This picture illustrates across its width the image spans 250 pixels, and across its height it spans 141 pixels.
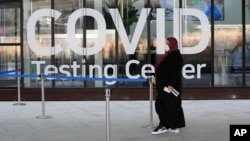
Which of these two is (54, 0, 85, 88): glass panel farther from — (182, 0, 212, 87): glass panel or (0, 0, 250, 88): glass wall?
(182, 0, 212, 87): glass panel

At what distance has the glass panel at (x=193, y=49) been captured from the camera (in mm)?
15789

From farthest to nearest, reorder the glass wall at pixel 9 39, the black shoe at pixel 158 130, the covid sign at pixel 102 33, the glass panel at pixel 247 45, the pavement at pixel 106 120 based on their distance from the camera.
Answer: the glass wall at pixel 9 39, the glass panel at pixel 247 45, the covid sign at pixel 102 33, the black shoe at pixel 158 130, the pavement at pixel 106 120

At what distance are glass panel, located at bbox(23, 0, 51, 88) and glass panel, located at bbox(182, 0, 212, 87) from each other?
4194 mm

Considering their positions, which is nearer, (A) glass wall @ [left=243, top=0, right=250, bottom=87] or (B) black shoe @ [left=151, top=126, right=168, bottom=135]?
(B) black shoe @ [left=151, top=126, right=168, bottom=135]

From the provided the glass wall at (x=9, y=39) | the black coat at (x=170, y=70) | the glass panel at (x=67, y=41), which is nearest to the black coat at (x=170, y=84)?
the black coat at (x=170, y=70)

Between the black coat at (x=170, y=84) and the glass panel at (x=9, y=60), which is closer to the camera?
the black coat at (x=170, y=84)

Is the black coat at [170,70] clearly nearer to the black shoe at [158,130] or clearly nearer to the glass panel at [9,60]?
the black shoe at [158,130]

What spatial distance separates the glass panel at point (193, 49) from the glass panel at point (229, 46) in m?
0.33

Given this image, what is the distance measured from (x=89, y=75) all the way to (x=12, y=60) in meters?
2.59

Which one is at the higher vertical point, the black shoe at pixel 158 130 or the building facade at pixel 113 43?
the building facade at pixel 113 43

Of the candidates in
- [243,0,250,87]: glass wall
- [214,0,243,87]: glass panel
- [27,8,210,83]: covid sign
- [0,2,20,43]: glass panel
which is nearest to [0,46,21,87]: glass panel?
[0,2,20,43]: glass panel

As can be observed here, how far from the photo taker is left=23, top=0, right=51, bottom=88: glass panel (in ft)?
51.7

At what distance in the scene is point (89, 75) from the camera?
51.8ft

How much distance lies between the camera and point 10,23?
16328mm
